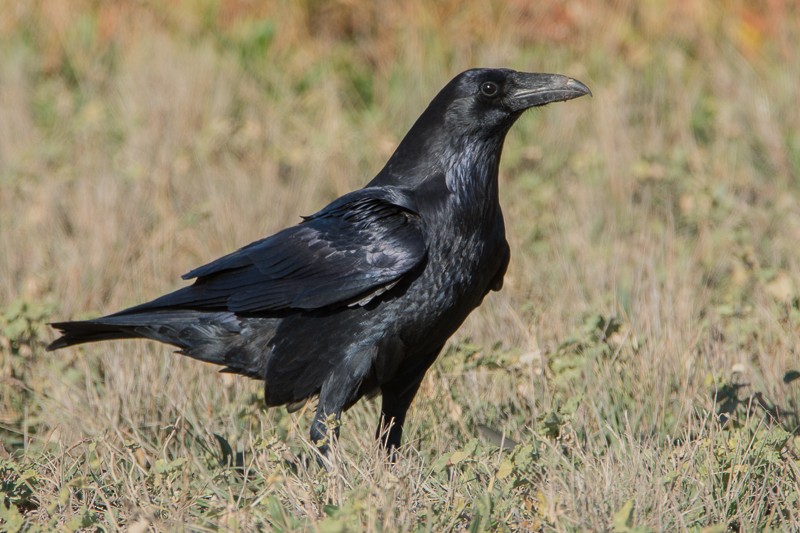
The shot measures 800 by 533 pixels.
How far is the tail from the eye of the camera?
159 inches

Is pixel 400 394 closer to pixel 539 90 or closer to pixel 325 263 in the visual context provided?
pixel 325 263

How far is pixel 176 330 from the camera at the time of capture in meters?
4.11

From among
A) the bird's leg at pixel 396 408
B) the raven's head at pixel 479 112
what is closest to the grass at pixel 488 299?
the bird's leg at pixel 396 408

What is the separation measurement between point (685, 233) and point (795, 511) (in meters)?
3.28

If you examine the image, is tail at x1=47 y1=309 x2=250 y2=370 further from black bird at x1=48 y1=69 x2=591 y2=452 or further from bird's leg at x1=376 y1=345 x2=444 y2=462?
bird's leg at x1=376 y1=345 x2=444 y2=462

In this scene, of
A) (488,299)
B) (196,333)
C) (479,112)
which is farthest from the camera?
(488,299)

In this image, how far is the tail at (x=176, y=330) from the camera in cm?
405

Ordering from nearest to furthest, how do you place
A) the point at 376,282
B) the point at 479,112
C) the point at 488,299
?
1. the point at 376,282
2. the point at 479,112
3. the point at 488,299

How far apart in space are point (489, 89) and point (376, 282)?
869 mm

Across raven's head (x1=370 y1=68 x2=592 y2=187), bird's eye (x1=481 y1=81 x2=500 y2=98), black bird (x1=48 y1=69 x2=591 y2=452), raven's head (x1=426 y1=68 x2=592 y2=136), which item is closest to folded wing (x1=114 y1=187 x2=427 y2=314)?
black bird (x1=48 y1=69 x2=591 y2=452)

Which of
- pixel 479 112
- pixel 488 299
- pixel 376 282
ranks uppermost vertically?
pixel 479 112

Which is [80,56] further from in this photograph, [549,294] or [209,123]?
[549,294]

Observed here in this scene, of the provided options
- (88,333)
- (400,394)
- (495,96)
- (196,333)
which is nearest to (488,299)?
(400,394)

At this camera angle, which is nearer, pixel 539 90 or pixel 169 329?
pixel 539 90
